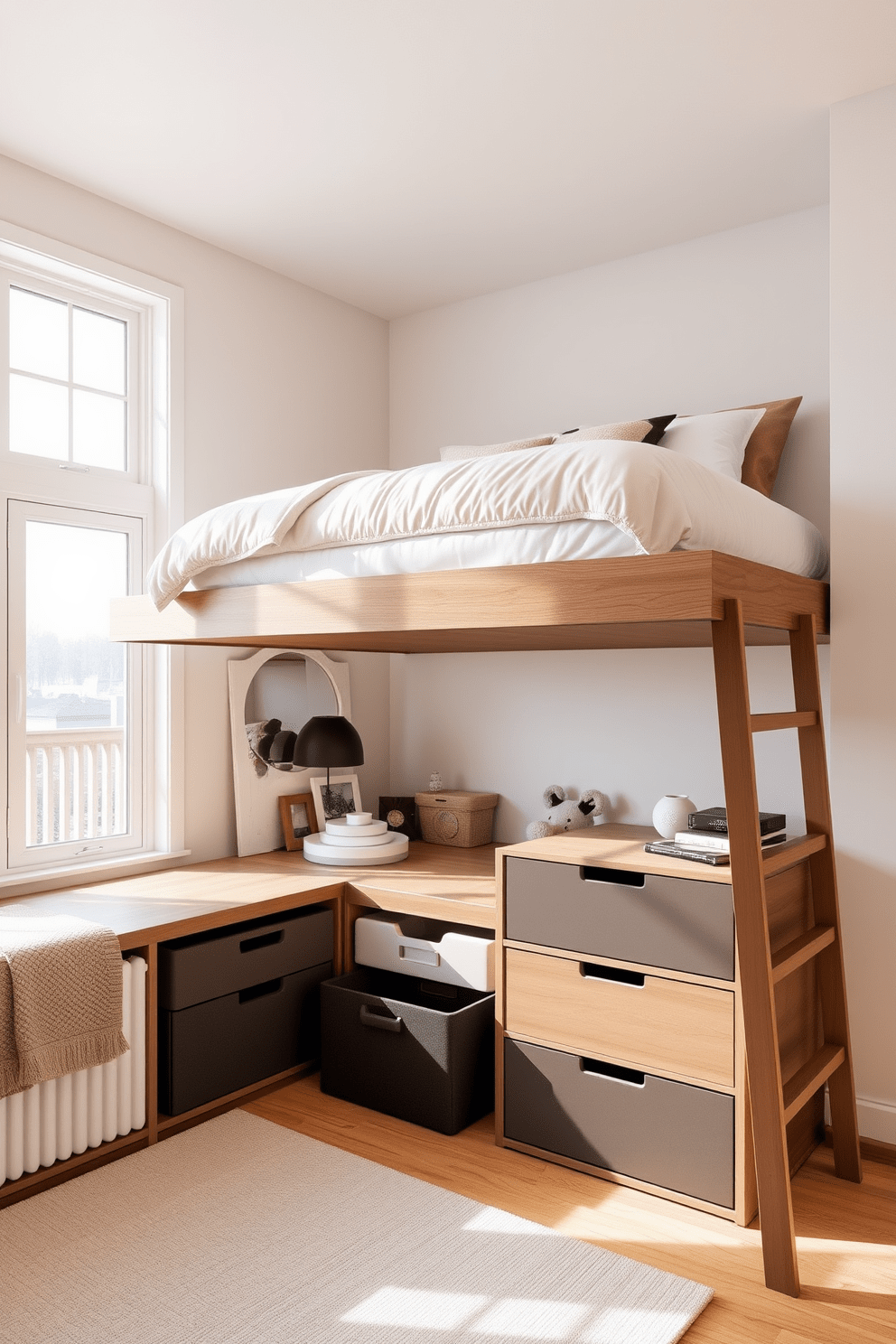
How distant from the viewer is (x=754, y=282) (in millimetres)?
2930

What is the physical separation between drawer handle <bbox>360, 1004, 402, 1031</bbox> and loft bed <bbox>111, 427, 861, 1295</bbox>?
97 cm

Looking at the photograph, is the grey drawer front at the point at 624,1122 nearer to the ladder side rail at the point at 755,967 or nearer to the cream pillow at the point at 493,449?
the ladder side rail at the point at 755,967

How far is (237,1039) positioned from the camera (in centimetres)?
252

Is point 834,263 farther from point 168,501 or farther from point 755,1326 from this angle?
point 755,1326

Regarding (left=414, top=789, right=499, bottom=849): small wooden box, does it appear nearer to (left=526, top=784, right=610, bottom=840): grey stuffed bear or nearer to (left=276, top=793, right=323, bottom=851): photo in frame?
(left=526, top=784, right=610, bottom=840): grey stuffed bear

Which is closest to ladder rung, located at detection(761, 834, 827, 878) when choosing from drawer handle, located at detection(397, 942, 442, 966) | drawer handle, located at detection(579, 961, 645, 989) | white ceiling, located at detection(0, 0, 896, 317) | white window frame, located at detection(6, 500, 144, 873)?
drawer handle, located at detection(579, 961, 645, 989)

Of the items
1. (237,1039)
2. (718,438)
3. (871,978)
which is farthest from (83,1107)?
(718,438)

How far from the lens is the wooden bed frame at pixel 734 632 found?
1.73 meters

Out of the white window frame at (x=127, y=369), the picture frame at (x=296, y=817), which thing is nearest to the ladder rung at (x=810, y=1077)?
the picture frame at (x=296, y=817)

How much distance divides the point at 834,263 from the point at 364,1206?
2.44 m

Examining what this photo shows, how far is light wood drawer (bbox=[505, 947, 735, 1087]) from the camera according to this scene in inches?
81.1

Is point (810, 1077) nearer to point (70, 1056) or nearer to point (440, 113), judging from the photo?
point (70, 1056)

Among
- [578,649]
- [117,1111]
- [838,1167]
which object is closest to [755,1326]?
[838,1167]

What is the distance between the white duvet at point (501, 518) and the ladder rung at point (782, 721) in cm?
33
